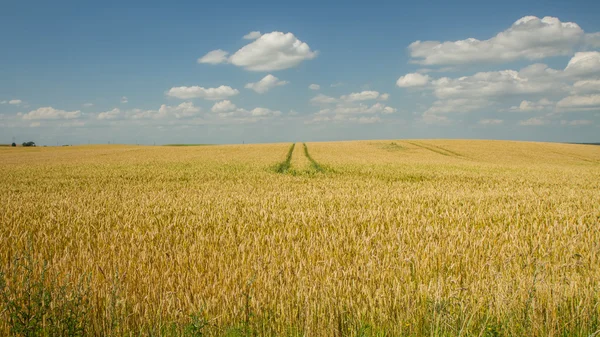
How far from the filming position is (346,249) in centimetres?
506

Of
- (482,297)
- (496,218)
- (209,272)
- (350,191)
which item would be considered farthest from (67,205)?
(496,218)

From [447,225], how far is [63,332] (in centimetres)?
586

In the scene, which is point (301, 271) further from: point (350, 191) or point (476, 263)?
point (350, 191)

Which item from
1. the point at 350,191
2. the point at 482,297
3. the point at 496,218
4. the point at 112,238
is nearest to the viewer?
the point at 482,297

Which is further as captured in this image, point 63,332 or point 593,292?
point 593,292

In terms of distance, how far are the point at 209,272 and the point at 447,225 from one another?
14.6ft

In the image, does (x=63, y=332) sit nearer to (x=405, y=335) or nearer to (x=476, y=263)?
(x=405, y=335)

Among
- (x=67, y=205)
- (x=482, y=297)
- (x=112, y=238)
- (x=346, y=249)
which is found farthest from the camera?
(x=67, y=205)

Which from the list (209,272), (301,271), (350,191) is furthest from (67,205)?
(350,191)

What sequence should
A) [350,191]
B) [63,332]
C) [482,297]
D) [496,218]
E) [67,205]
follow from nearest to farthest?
[63,332]
[482,297]
[496,218]
[67,205]
[350,191]

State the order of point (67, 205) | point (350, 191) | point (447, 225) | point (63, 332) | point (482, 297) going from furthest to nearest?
point (350, 191)
point (67, 205)
point (447, 225)
point (482, 297)
point (63, 332)

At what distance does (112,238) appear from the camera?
5719 mm

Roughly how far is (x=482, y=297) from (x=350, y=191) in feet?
28.3

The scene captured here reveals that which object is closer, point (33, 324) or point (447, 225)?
point (33, 324)
